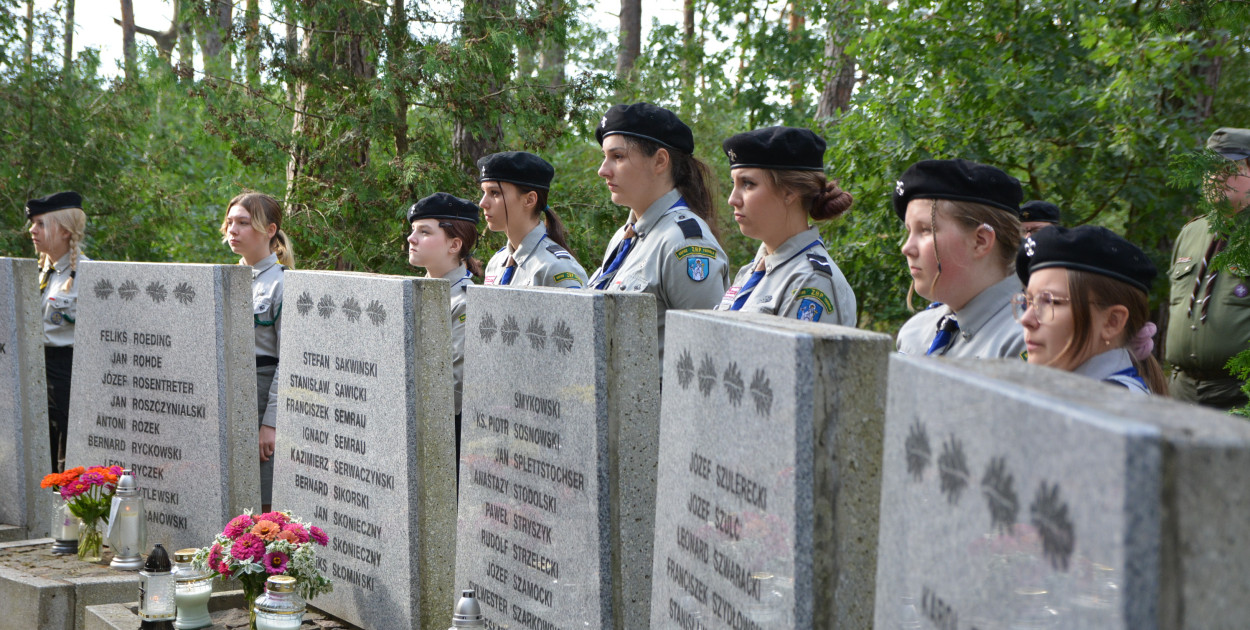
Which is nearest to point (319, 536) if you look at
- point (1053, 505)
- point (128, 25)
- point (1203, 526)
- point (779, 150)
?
point (779, 150)

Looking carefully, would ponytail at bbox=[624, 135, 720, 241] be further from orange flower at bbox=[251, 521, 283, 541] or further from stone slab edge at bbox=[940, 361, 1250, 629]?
stone slab edge at bbox=[940, 361, 1250, 629]

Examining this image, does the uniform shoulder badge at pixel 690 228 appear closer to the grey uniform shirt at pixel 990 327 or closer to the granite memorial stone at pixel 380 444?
the granite memorial stone at pixel 380 444

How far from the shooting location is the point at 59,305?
22.2 feet

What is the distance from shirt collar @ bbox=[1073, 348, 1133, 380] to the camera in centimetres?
263

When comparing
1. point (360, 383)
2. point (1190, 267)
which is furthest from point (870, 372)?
point (1190, 267)

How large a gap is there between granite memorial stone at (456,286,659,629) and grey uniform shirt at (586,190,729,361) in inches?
20.2

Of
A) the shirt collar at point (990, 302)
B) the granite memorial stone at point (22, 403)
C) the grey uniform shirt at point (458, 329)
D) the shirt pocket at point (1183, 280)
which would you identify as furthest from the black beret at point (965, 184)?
the granite memorial stone at point (22, 403)

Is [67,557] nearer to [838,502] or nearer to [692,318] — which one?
[692,318]

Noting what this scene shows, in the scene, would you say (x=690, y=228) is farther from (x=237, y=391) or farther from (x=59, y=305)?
(x=59, y=305)

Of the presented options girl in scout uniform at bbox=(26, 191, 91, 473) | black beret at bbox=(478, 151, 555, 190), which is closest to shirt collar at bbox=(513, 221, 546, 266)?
black beret at bbox=(478, 151, 555, 190)

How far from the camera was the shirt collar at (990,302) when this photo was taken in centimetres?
299

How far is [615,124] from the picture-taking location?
4320 mm

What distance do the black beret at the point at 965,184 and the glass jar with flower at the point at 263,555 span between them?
109 inches

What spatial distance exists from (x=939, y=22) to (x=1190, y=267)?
282 cm
